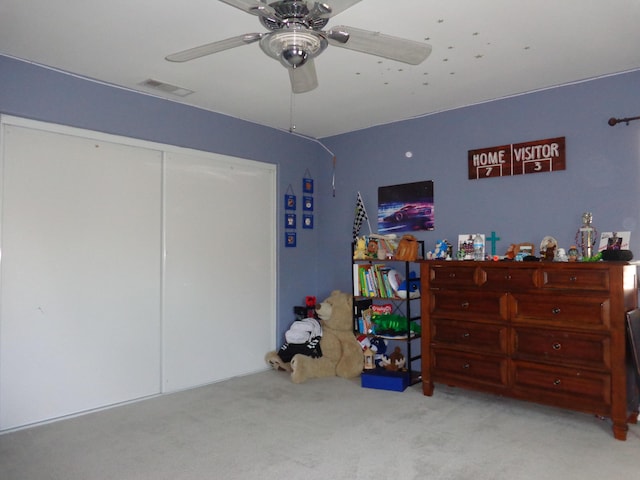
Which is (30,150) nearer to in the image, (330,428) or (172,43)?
(172,43)

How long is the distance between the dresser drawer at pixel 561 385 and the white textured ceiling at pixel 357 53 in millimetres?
2059

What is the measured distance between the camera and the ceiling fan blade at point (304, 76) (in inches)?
88.0

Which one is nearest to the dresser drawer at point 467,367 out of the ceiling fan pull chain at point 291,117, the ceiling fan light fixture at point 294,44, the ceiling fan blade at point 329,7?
the ceiling fan pull chain at point 291,117

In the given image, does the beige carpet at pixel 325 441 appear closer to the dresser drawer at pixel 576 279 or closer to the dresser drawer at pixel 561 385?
the dresser drawer at pixel 561 385

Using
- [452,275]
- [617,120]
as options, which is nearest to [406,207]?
[452,275]

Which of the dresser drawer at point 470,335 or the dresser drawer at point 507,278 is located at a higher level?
the dresser drawer at point 507,278

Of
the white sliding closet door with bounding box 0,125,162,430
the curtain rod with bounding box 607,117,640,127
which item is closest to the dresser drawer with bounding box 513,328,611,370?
the curtain rod with bounding box 607,117,640,127

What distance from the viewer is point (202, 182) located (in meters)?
4.13

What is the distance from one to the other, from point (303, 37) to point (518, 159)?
2.51 metres

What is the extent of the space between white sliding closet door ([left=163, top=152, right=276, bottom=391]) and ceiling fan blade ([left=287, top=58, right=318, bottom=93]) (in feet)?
6.17

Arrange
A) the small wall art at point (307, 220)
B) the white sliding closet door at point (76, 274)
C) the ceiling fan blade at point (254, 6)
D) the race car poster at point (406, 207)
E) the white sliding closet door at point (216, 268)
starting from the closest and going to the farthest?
the ceiling fan blade at point (254, 6), the white sliding closet door at point (76, 274), the white sliding closet door at point (216, 268), the race car poster at point (406, 207), the small wall art at point (307, 220)

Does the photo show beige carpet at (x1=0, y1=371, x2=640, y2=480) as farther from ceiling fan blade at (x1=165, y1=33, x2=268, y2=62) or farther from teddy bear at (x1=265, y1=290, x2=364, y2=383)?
ceiling fan blade at (x1=165, y1=33, x2=268, y2=62)

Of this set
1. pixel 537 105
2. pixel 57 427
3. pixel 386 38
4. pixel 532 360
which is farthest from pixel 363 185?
pixel 57 427

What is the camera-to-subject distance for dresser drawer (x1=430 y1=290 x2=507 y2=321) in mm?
3298
